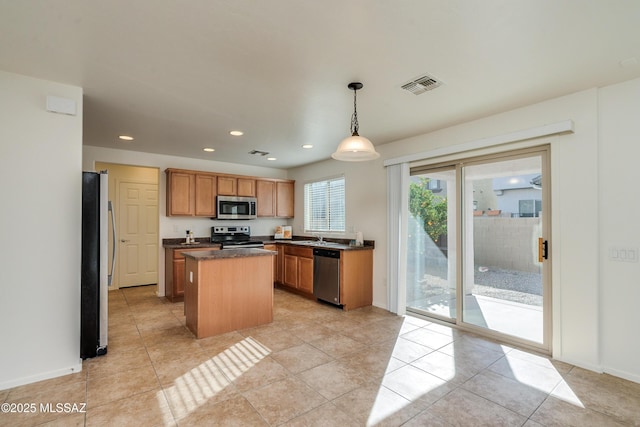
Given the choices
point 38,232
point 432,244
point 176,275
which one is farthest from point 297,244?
point 38,232

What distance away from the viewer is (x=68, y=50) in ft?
7.34

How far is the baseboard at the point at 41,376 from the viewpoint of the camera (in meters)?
2.47

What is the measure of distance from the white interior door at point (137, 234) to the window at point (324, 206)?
3247mm

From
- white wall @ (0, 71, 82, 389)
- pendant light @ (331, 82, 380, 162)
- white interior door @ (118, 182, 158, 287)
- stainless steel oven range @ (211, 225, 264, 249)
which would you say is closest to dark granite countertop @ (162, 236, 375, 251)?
stainless steel oven range @ (211, 225, 264, 249)

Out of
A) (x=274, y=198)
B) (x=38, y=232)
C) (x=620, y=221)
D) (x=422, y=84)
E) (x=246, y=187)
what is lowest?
(x=38, y=232)

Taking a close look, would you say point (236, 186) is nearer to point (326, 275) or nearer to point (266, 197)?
point (266, 197)

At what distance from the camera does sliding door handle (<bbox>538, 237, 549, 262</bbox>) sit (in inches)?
123

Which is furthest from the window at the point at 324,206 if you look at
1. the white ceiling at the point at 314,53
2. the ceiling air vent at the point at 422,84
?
the ceiling air vent at the point at 422,84

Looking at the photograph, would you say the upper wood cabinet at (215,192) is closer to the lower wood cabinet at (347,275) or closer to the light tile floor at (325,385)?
the lower wood cabinet at (347,275)

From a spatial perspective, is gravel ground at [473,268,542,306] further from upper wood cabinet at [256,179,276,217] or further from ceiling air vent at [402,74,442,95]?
upper wood cabinet at [256,179,276,217]

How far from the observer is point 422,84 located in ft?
8.93

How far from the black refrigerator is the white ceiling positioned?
0.95 m

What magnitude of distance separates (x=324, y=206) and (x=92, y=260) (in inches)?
158

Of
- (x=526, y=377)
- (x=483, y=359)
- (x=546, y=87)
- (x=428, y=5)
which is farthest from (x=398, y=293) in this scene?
(x=428, y=5)
